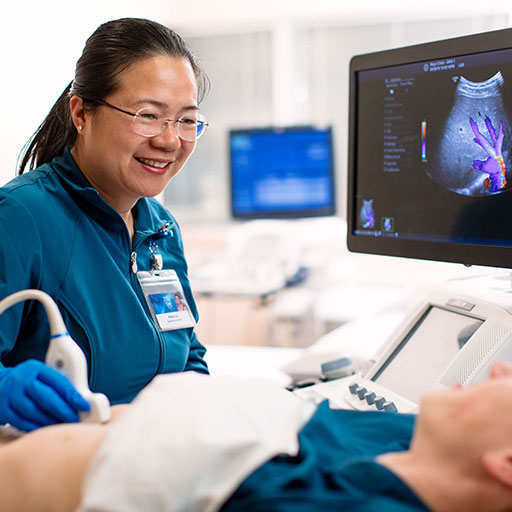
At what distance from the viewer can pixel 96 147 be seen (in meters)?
1.37

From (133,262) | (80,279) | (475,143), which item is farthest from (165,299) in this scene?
(475,143)

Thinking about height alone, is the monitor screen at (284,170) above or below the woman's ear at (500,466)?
above

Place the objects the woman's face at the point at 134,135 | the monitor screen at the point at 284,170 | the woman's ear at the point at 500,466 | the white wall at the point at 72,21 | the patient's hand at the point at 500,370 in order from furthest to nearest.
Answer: the monitor screen at the point at 284,170
the white wall at the point at 72,21
the woman's face at the point at 134,135
the patient's hand at the point at 500,370
the woman's ear at the point at 500,466

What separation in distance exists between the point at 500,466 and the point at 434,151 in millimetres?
744

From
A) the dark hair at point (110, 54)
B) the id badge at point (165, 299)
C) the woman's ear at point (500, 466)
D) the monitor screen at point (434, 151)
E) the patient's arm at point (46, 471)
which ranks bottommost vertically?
the patient's arm at point (46, 471)

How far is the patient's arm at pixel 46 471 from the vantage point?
0.84 metres

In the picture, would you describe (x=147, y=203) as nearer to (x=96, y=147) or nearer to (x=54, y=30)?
(x=96, y=147)

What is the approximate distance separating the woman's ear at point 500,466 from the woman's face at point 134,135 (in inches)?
36.3

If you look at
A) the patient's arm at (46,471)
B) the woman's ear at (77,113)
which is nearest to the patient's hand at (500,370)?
the patient's arm at (46,471)

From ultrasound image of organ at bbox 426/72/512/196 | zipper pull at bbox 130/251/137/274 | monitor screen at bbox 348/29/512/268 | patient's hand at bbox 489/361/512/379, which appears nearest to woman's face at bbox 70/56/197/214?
zipper pull at bbox 130/251/137/274

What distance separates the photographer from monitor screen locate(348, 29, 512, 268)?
1223mm

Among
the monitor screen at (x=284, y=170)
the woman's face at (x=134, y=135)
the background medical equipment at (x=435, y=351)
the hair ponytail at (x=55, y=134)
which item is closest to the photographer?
the background medical equipment at (x=435, y=351)

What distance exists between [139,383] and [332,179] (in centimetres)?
310

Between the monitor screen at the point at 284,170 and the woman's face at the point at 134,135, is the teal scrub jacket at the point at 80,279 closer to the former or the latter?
the woman's face at the point at 134,135
